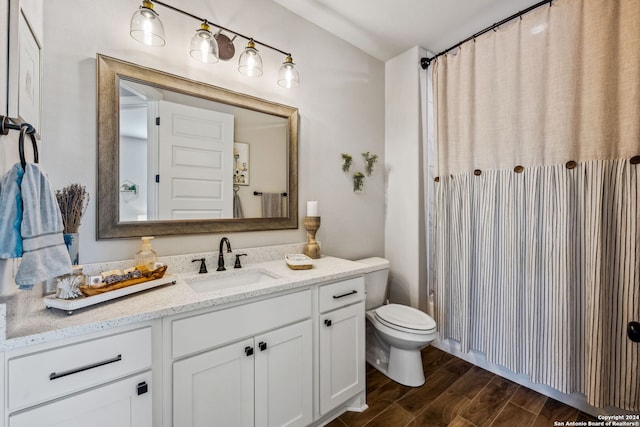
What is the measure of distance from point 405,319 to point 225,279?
4.16 ft

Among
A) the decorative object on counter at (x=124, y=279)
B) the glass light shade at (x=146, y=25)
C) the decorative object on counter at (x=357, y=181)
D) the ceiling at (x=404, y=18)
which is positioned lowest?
the decorative object on counter at (x=124, y=279)

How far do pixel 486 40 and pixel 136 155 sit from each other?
8.14 feet

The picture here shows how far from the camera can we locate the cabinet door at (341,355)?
4.93 ft

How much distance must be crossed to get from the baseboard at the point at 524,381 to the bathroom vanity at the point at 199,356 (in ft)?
3.47

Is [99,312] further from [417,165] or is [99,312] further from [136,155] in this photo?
[417,165]

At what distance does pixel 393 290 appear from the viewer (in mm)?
2572

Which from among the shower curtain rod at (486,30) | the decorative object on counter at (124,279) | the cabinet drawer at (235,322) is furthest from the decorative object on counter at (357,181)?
the decorative object on counter at (124,279)

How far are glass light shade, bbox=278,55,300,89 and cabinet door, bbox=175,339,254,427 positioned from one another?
1573 millimetres

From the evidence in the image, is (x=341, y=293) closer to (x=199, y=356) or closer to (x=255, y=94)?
(x=199, y=356)

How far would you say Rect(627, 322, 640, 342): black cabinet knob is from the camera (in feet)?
4.49

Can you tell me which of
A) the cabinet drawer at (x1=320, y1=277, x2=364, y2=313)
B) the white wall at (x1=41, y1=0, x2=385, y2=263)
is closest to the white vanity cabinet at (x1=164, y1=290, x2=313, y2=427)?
the cabinet drawer at (x1=320, y1=277, x2=364, y2=313)

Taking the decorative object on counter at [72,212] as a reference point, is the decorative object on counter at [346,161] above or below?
above

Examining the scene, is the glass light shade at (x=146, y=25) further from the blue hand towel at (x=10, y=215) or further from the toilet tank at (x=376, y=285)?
the toilet tank at (x=376, y=285)

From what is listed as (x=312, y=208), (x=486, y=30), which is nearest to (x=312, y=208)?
(x=312, y=208)
